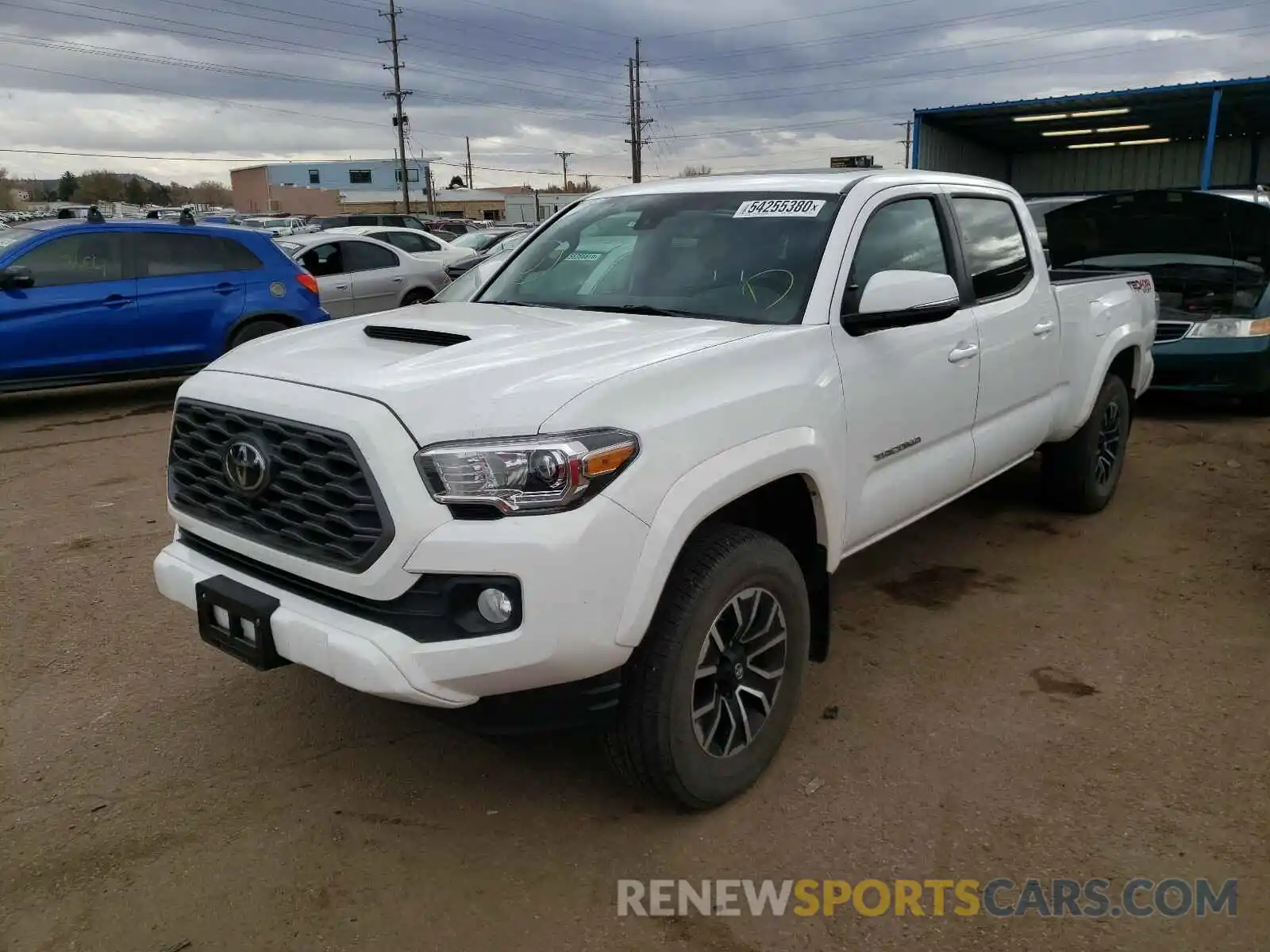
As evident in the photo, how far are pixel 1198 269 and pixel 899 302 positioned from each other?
6.63 metres

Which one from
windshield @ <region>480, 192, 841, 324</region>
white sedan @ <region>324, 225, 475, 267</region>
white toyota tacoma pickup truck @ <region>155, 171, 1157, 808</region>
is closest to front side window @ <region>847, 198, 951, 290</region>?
white toyota tacoma pickup truck @ <region>155, 171, 1157, 808</region>

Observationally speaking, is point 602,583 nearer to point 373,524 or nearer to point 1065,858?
point 373,524

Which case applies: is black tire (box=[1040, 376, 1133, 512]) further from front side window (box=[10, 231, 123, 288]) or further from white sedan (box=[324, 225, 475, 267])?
white sedan (box=[324, 225, 475, 267])

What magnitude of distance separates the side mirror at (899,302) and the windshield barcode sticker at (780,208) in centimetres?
40

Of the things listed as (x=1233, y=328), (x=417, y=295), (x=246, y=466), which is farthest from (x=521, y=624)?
(x=417, y=295)

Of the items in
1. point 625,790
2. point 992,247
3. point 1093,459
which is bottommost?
point 625,790

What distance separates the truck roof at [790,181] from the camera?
147 inches

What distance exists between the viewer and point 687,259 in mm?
3682

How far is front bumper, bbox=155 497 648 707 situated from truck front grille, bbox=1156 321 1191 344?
711 centimetres

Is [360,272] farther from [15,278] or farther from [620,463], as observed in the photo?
[620,463]

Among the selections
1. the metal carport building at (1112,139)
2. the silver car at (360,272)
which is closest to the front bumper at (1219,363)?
the silver car at (360,272)

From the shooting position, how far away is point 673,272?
365cm

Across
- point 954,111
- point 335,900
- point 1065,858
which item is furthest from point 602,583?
point 954,111

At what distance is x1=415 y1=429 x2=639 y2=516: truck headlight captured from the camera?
2.38m
